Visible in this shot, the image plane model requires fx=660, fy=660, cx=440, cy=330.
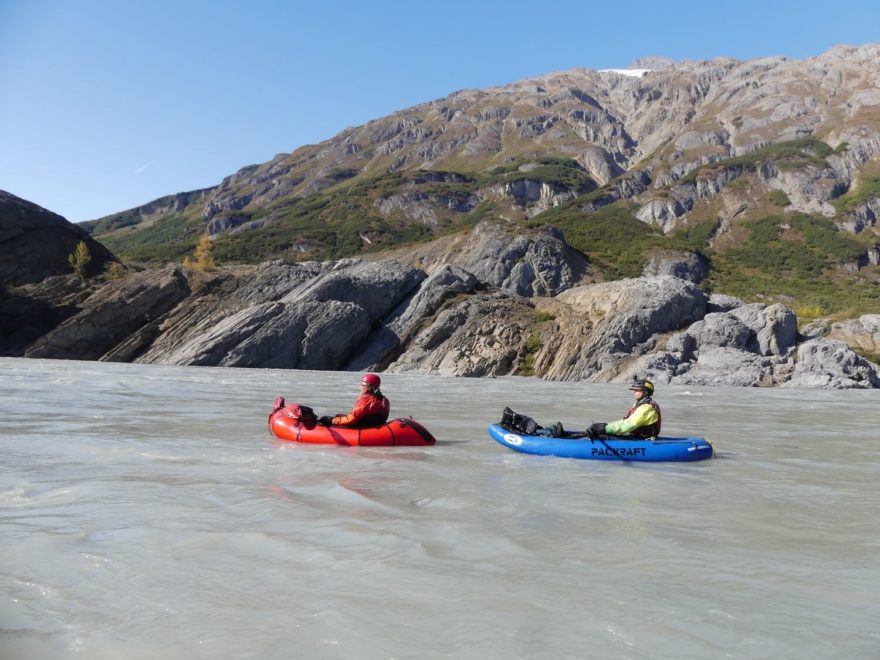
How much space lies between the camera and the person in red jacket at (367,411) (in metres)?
12.4

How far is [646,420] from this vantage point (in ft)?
39.5

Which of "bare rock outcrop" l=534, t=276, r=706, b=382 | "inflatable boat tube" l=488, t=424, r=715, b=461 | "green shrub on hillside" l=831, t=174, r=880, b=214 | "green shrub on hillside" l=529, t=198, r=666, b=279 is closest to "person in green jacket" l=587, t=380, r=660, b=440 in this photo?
"inflatable boat tube" l=488, t=424, r=715, b=461

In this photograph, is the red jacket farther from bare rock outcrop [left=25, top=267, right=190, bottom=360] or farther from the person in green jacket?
bare rock outcrop [left=25, top=267, right=190, bottom=360]

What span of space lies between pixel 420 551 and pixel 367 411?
646 cm

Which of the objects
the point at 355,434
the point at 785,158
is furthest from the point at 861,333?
the point at 785,158

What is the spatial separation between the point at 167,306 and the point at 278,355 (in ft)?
35.5

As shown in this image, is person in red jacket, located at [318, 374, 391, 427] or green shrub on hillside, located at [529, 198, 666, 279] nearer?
person in red jacket, located at [318, 374, 391, 427]

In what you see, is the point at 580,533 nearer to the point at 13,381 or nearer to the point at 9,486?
the point at 9,486

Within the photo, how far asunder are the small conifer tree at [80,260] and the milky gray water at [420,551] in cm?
4148

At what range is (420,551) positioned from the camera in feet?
20.2

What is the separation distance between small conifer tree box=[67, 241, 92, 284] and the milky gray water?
41482mm

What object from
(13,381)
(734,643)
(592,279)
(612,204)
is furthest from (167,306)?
(612,204)

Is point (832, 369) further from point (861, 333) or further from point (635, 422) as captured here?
point (635, 422)

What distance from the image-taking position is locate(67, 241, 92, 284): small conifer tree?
162ft
